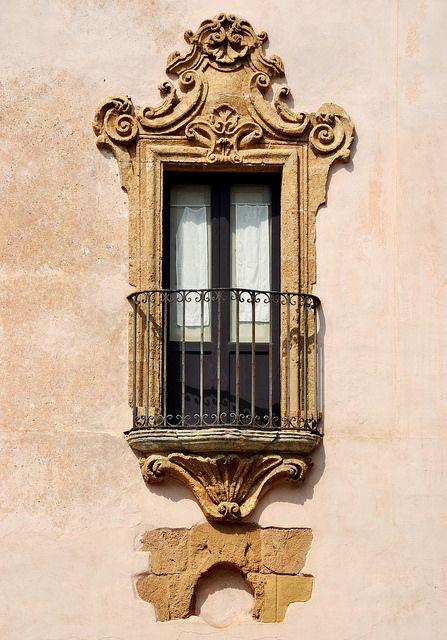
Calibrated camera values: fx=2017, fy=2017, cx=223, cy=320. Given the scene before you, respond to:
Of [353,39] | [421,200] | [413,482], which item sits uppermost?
Answer: [353,39]

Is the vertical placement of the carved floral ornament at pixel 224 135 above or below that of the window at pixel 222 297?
above

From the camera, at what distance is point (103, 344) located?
1512 centimetres

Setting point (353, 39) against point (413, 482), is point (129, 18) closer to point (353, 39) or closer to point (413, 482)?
point (353, 39)

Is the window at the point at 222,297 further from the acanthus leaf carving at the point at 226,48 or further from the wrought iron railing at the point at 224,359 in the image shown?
the acanthus leaf carving at the point at 226,48

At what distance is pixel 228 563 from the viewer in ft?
48.6

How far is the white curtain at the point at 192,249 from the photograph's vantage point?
15.5 meters

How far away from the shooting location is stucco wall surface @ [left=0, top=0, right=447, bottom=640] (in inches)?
583

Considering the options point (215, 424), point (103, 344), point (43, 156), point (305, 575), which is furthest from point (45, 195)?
point (305, 575)

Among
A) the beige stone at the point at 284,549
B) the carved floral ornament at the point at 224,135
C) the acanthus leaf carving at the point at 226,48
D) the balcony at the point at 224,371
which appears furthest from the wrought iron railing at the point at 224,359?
the acanthus leaf carving at the point at 226,48

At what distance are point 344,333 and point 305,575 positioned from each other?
184 cm

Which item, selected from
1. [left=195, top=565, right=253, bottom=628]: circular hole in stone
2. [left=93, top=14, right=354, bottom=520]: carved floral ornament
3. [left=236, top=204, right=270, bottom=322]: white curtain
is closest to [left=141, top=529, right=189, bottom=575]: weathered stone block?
[left=195, top=565, right=253, bottom=628]: circular hole in stone

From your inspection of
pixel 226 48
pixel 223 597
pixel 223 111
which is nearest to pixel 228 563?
pixel 223 597

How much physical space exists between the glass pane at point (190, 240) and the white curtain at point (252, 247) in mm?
239

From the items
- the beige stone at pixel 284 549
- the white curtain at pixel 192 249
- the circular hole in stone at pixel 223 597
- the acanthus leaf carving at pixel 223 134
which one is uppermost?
the acanthus leaf carving at pixel 223 134
